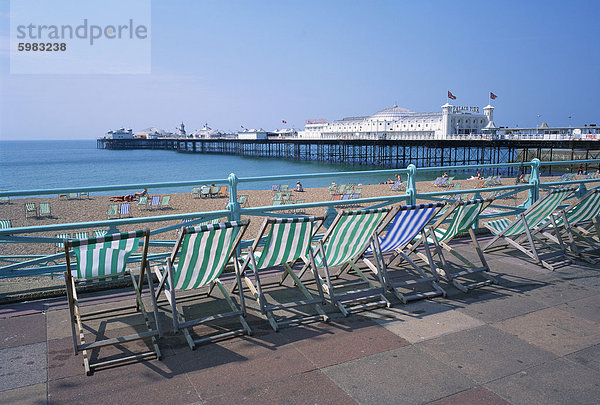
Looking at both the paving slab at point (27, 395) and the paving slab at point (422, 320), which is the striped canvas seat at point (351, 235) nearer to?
the paving slab at point (422, 320)

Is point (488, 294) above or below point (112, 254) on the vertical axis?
below

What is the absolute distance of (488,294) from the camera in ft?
14.4

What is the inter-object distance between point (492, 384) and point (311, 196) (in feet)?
82.6

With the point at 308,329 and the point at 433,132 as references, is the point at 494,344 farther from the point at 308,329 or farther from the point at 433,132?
the point at 433,132

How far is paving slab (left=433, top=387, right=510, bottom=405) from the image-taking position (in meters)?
2.61

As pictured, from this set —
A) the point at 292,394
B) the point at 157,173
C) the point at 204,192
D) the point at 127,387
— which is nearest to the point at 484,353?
the point at 292,394

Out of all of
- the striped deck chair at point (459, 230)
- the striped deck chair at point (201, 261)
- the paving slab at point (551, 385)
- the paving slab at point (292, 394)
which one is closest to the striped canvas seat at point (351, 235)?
the striped deck chair at point (459, 230)

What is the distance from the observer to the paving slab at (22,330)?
135 inches

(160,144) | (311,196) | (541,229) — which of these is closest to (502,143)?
(311,196)

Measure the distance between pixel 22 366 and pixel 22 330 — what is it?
2.16 ft

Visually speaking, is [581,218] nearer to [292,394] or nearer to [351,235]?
[351,235]

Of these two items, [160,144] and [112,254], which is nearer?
[112,254]

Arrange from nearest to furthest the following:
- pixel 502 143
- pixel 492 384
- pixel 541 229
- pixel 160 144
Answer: pixel 492 384, pixel 541 229, pixel 502 143, pixel 160 144

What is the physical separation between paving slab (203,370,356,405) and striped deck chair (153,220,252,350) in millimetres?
706
